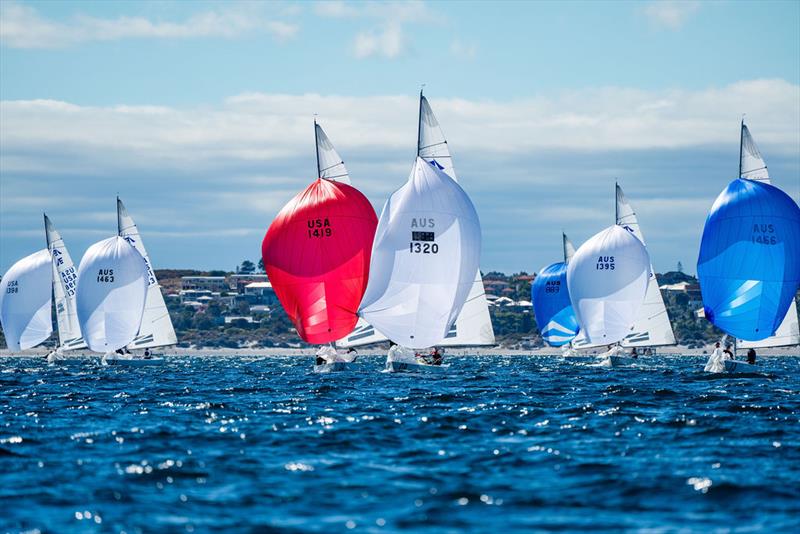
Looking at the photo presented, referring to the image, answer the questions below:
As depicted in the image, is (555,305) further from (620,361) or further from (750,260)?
(750,260)

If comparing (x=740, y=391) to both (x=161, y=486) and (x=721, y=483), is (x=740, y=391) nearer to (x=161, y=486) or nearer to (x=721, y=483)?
(x=721, y=483)

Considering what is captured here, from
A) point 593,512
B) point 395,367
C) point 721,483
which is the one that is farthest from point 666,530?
point 395,367

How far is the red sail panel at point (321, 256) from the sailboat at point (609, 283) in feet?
77.4

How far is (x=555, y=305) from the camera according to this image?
331 feet

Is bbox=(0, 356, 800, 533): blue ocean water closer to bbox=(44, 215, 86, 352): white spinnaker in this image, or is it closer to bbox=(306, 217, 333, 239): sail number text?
bbox=(306, 217, 333, 239): sail number text

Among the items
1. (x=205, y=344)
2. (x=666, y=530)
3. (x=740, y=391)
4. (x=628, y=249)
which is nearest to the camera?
(x=666, y=530)

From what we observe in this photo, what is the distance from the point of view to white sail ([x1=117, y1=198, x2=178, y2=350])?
85000mm

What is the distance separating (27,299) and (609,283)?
4329 cm

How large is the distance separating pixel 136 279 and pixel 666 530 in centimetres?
6435

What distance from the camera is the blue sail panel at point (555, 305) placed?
99688 mm

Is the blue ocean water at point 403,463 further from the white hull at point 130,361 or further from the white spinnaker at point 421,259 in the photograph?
the white hull at point 130,361

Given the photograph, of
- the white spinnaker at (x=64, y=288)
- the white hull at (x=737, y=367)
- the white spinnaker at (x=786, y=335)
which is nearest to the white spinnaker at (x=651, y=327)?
the white spinnaker at (x=786, y=335)

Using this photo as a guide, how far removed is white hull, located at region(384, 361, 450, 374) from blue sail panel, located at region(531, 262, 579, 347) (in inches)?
1767

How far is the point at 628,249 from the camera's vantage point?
247 feet
